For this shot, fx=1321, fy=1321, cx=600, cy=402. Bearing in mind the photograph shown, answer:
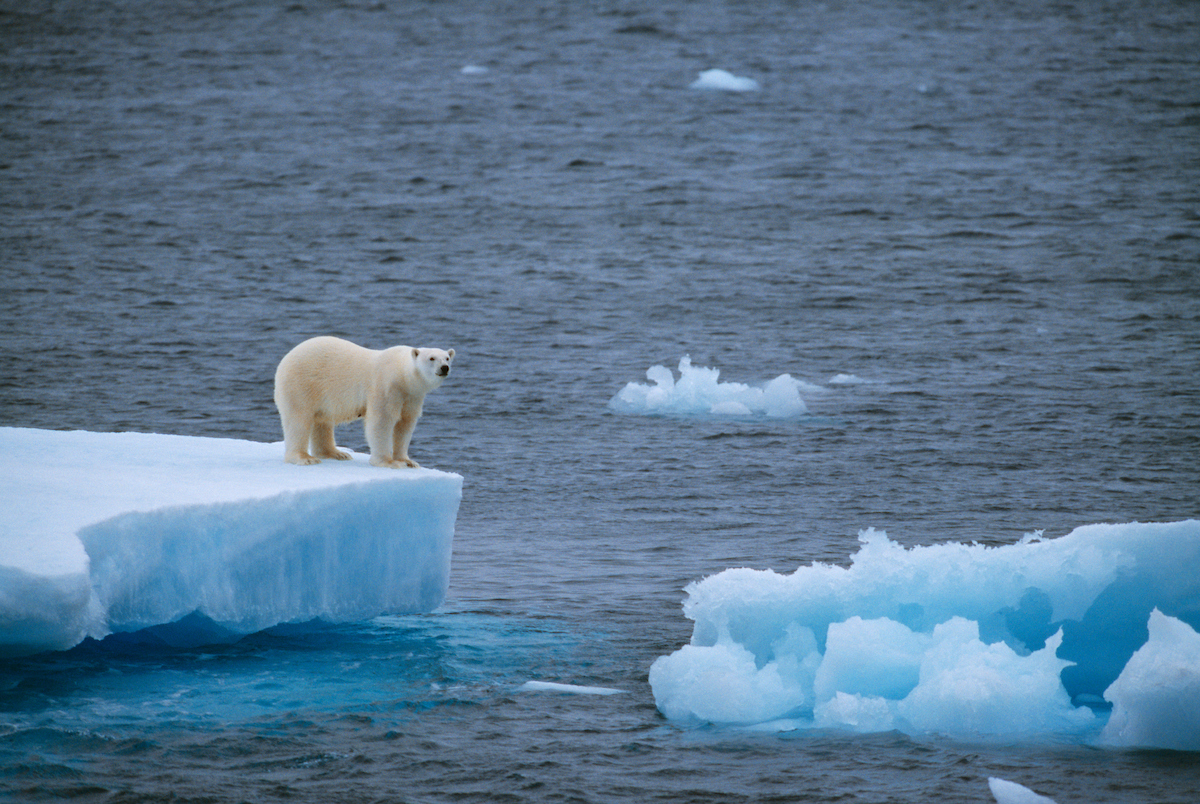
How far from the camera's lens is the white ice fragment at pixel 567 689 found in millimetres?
8750

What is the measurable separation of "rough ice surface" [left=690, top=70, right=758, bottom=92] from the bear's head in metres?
43.5

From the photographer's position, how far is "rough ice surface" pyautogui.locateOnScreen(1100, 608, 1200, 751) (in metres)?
7.59

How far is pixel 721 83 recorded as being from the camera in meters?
51.3

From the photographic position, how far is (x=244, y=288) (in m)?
28.6

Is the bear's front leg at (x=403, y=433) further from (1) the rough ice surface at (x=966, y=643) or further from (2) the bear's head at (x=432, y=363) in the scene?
(1) the rough ice surface at (x=966, y=643)

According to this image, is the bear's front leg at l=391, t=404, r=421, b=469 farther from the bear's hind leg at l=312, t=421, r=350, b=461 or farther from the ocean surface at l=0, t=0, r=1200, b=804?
the ocean surface at l=0, t=0, r=1200, b=804

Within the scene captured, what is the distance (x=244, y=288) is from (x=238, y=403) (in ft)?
30.9

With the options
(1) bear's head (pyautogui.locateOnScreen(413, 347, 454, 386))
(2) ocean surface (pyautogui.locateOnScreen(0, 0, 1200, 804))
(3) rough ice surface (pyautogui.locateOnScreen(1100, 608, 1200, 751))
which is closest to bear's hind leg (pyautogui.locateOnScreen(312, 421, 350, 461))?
(1) bear's head (pyautogui.locateOnScreen(413, 347, 454, 386))

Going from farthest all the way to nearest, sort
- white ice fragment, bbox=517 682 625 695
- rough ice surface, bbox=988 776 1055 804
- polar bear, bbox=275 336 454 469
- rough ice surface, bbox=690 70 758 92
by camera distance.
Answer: rough ice surface, bbox=690 70 758 92, polar bear, bbox=275 336 454 469, white ice fragment, bbox=517 682 625 695, rough ice surface, bbox=988 776 1055 804

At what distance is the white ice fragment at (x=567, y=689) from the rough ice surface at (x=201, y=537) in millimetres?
1372

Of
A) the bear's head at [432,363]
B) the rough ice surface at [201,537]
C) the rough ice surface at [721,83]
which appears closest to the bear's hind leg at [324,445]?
the rough ice surface at [201,537]

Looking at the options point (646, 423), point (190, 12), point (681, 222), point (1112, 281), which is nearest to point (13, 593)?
point (646, 423)

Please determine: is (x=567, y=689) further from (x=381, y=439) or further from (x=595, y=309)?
(x=595, y=309)

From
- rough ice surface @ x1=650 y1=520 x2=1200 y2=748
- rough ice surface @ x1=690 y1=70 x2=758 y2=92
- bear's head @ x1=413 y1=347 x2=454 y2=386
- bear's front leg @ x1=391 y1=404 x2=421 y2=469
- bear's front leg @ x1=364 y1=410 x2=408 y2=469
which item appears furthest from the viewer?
rough ice surface @ x1=690 y1=70 x2=758 y2=92
